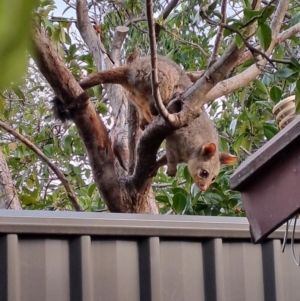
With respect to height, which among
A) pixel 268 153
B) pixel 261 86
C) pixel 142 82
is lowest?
pixel 268 153

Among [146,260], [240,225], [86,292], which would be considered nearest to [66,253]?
[86,292]

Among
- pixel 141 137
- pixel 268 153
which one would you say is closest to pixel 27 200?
pixel 141 137

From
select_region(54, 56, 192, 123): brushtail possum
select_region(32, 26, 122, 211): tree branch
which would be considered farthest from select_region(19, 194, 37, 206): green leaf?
select_region(54, 56, 192, 123): brushtail possum

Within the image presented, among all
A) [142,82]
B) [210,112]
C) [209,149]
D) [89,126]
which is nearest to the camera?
[89,126]

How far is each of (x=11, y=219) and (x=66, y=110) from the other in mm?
1140

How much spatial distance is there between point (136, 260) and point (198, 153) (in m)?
2.57

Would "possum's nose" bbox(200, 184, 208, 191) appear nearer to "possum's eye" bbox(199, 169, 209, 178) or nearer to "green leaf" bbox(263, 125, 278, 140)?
"possum's eye" bbox(199, 169, 209, 178)

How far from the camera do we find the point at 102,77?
10.3 ft

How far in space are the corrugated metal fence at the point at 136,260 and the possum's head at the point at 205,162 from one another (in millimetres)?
2153

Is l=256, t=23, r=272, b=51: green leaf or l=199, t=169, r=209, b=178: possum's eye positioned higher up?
l=256, t=23, r=272, b=51: green leaf

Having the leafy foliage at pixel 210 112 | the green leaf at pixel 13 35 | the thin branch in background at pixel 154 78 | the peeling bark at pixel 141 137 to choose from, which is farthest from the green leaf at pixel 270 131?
the green leaf at pixel 13 35

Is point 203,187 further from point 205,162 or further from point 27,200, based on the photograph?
point 27,200

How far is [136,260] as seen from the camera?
149 cm

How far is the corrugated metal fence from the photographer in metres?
1.32
